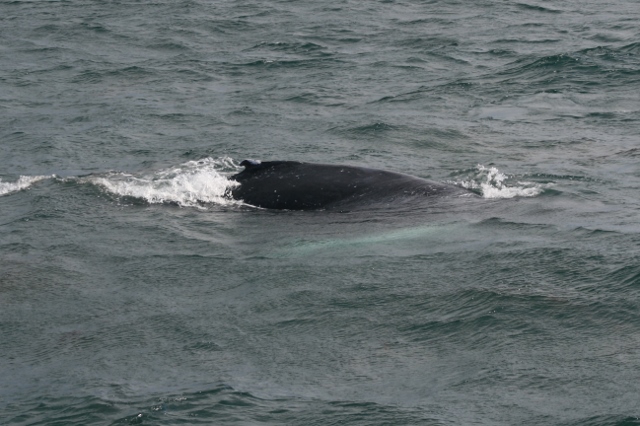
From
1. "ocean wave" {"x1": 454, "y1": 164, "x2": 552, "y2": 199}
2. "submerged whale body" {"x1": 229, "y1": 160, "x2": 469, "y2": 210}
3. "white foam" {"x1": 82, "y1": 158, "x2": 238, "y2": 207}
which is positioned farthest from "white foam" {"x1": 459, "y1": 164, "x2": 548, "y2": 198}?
"white foam" {"x1": 82, "y1": 158, "x2": 238, "y2": 207}

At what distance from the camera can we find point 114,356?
12.3m

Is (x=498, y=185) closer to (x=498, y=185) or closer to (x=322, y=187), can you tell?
(x=498, y=185)

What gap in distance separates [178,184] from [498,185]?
4.99 metres

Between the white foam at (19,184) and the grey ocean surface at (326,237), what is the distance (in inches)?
6.9

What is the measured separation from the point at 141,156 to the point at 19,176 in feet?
7.18

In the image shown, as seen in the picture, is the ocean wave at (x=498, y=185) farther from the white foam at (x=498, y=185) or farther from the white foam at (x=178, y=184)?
the white foam at (x=178, y=184)

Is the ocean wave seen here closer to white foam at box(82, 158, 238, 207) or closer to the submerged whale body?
the submerged whale body

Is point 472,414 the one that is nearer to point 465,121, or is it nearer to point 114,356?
point 114,356

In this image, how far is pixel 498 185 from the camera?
18.1 meters

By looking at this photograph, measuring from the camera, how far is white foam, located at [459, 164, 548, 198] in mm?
17531

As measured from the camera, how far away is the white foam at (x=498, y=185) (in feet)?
57.5

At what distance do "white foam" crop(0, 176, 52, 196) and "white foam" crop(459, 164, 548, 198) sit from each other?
6.97m

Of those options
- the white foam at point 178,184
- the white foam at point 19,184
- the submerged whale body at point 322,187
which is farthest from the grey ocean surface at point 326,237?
the submerged whale body at point 322,187

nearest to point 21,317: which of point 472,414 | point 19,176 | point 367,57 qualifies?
point 472,414
